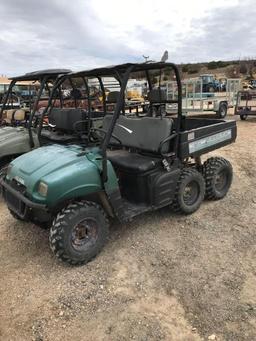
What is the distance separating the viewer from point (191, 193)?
4469mm

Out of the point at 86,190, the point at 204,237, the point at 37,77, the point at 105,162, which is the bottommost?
the point at 204,237

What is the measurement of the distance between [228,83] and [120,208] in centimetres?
1295

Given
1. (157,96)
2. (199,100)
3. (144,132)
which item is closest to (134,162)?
(144,132)

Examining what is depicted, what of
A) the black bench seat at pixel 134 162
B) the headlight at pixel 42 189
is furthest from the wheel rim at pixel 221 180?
the headlight at pixel 42 189

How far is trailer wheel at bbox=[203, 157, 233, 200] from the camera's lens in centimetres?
470

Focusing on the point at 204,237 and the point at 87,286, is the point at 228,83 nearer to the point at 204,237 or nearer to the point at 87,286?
the point at 204,237

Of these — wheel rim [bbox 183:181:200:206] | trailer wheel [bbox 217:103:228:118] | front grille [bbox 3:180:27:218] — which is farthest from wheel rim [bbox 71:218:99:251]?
trailer wheel [bbox 217:103:228:118]

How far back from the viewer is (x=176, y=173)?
13.4 feet

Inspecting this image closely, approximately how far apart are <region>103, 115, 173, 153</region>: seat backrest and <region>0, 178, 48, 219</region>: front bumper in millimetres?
1429

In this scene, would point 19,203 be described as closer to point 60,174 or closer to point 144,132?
point 60,174

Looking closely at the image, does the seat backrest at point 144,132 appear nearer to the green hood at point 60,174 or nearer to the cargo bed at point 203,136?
the cargo bed at point 203,136

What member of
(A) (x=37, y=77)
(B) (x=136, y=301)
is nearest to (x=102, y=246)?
(B) (x=136, y=301)

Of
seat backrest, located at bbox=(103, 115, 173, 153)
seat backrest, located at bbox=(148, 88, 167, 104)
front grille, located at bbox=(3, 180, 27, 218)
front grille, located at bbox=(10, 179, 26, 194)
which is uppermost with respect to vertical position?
seat backrest, located at bbox=(148, 88, 167, 104)

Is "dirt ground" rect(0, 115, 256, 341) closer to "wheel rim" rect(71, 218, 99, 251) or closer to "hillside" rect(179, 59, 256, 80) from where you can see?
"wheel rim" rect(71, 218, 99, 251)
